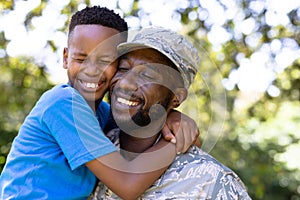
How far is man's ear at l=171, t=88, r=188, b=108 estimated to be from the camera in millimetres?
2926

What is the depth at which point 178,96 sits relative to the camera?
2.94m

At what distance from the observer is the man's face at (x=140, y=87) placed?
276 centimetres

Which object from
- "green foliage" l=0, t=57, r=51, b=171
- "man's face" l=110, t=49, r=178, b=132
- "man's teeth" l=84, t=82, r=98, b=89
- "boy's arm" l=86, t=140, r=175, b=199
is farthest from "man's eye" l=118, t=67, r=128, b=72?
"green foliage" l=0, t=57, r=51, b=171

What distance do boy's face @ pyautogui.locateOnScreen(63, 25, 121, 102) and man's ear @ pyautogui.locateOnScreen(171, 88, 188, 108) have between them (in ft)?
1.07

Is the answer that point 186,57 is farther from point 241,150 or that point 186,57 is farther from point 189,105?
point 241,150

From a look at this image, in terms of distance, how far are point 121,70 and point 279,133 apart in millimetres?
7698

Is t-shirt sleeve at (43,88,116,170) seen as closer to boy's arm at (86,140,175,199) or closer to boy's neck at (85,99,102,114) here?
boy's arm at (86,140,175,199)

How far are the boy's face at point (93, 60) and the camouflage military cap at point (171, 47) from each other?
9cm

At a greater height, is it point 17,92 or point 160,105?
point 160,105

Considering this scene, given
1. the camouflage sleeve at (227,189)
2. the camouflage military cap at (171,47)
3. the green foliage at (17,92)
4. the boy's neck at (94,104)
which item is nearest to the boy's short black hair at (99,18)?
the camouflage military cap at (171,47)

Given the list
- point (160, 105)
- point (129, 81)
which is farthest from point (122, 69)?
point (160, 105)

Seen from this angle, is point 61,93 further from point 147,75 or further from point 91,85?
point 147,75

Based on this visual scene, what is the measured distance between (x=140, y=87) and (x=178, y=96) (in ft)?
0.83

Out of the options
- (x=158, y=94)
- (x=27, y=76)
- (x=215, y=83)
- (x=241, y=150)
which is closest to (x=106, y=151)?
(x=158, y=94)
